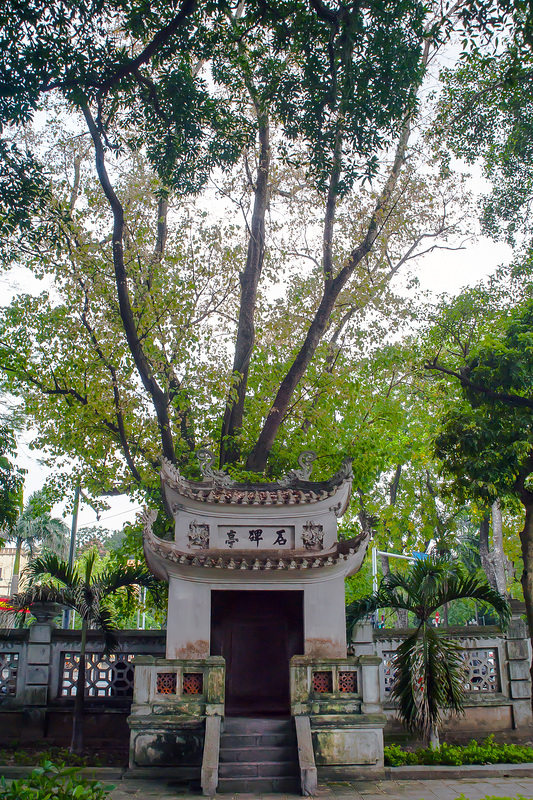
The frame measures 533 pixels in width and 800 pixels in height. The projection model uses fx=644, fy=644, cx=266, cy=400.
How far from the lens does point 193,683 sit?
9086 mm

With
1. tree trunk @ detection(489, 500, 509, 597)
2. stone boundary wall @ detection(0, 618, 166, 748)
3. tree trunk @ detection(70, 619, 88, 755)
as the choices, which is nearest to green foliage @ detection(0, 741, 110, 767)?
tree trunk @ detection(70, 619, 88, 755)

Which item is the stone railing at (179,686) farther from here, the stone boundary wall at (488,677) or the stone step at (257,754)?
the stone boundary wall at (488,677)

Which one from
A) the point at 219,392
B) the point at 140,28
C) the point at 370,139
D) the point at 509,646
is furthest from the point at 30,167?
the point at 509,646

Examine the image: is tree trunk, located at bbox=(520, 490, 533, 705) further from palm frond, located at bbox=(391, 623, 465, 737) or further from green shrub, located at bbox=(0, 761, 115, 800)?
green shrub, located at bbox=(0, 761, 115, 800)

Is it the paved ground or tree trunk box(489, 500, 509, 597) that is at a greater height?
tree trunk box(489, 500, 509, 597)

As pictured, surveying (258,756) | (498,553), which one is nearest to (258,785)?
(258,756)

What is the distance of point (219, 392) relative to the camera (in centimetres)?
1286

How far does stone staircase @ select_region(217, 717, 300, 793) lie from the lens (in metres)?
7.98

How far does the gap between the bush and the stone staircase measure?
1.61 m

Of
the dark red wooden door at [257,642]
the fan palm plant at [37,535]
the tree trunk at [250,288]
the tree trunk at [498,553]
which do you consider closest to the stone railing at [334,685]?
the dark red wooden door at [257,642]

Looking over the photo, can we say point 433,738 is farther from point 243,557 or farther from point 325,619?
point 243,557

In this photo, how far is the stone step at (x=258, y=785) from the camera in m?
7.89

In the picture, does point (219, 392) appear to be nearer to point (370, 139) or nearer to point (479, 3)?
point (370, 139)

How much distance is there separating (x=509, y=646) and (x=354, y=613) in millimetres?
3008
